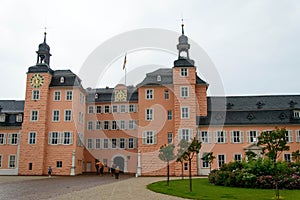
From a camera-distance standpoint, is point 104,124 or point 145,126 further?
point 104,124

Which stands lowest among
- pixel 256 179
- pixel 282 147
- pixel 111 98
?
Answer: pixel 256 179

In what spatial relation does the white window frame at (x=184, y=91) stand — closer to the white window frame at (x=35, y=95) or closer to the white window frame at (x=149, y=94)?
the white window frame at (x=149, y=94)

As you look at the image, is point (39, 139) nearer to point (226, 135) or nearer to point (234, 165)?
point (226, 135)

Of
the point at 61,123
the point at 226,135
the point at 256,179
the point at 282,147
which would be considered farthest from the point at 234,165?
the point at 61,123

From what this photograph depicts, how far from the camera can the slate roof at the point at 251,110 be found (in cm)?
4399

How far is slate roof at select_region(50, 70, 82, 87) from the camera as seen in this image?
46531 millimetres

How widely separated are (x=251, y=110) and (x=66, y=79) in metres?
26.2

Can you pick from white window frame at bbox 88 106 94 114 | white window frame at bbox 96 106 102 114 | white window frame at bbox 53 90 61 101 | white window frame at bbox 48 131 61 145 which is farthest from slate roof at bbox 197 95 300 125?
white window frame at bbox 53 90 61 101

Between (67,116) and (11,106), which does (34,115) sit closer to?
(67,116)

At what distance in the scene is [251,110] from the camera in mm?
45719

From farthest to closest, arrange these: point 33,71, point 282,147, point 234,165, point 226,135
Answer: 1. point 33,71
2. point 226,135
3. point 234,165
4. point 282,147

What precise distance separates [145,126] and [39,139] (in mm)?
→ 14269

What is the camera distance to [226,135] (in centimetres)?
4328

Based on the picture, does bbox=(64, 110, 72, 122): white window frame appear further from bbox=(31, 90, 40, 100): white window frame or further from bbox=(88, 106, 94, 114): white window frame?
bbox=(88, 106, 94, 114): white window frame
